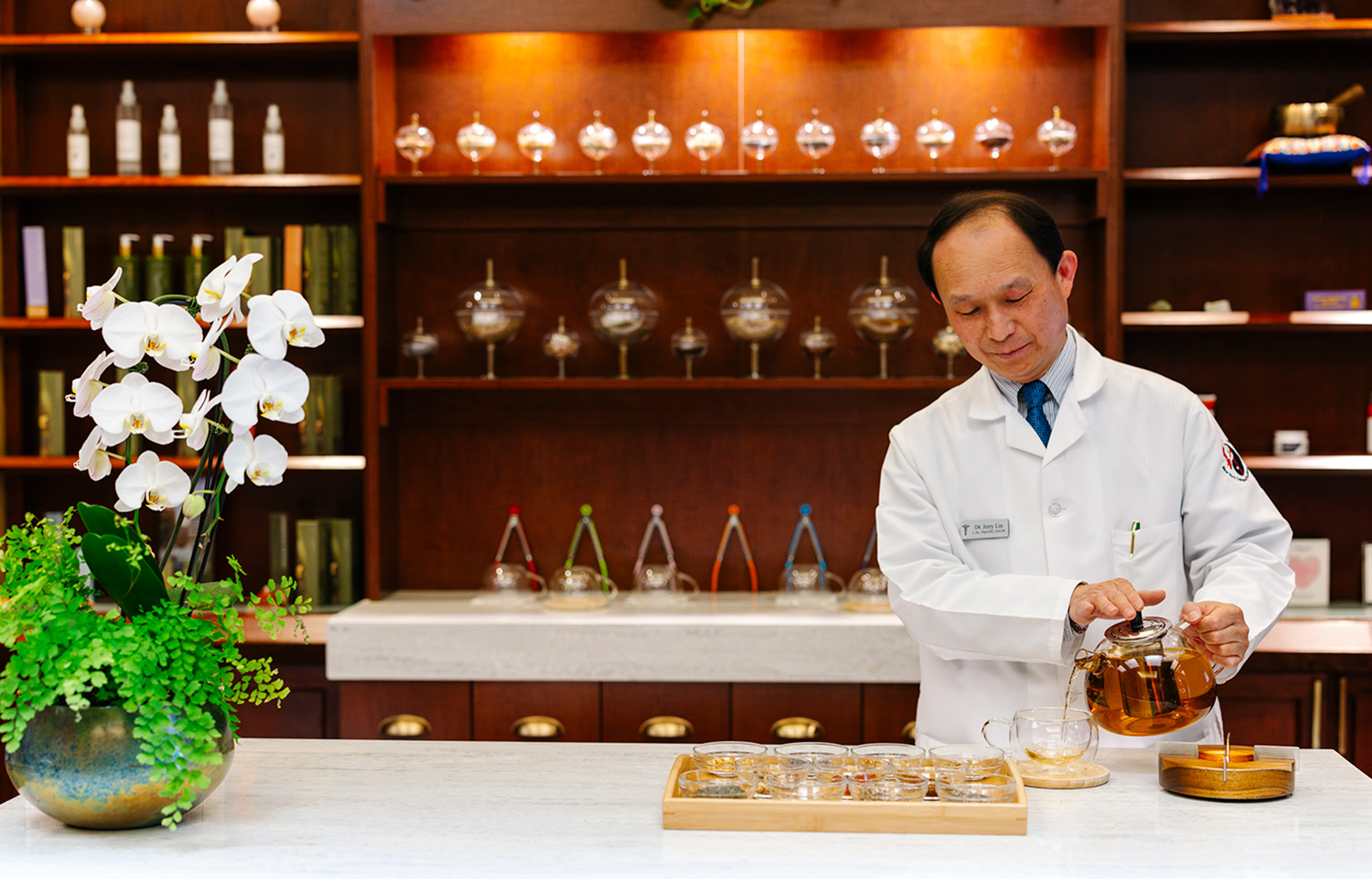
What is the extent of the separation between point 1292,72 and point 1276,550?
1.99m

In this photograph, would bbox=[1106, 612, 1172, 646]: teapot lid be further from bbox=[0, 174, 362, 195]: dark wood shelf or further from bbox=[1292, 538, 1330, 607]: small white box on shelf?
bbox=[0, 174, 362, 195]: dark wood shelf

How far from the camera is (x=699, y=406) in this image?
135 inches

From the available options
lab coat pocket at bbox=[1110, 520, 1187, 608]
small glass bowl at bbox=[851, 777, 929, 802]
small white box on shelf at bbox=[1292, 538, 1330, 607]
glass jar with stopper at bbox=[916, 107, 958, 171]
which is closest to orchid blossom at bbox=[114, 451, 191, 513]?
small glass bowl at bbox=[851, 777, 929, 802]

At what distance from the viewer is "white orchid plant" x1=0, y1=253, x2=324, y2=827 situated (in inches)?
51.5

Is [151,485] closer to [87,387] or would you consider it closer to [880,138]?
[87,387]

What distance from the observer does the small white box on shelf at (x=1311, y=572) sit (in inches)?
124

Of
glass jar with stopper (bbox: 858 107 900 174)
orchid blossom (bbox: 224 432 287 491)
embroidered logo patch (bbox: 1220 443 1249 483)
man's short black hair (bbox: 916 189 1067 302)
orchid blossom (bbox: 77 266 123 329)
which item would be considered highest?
glass jar with stopper (bbox: 858 107 900 174)

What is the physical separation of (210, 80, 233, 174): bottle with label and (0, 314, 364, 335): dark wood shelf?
1.41ft

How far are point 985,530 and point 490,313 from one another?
1.67 meters

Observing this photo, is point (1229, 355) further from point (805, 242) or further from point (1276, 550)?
point (1276, 550)

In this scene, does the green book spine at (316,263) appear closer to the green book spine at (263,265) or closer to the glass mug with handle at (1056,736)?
the green book spine at (263,265)

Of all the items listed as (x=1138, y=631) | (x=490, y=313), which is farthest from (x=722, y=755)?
(x=490, y=313)

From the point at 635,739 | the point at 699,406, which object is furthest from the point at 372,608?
the point at 699,406

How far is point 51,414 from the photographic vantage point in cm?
332
